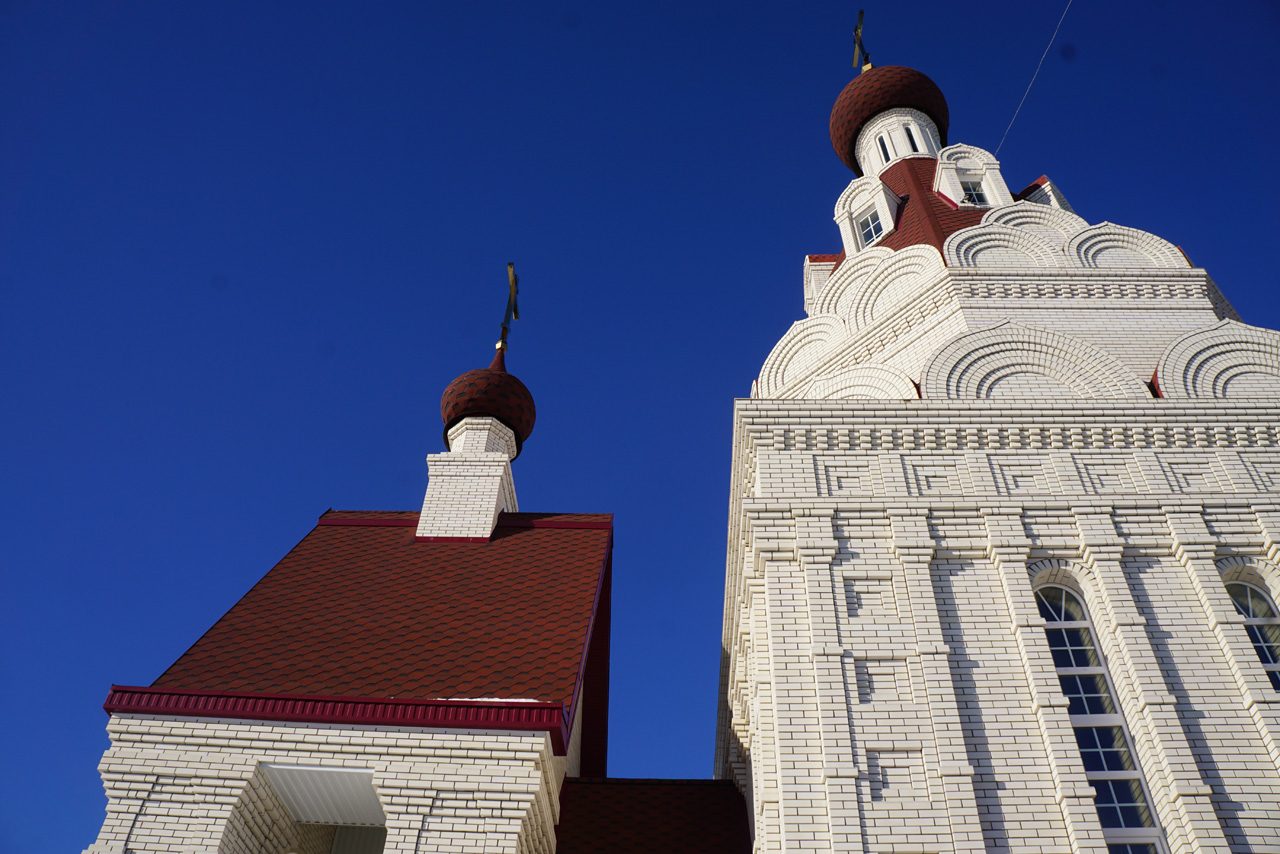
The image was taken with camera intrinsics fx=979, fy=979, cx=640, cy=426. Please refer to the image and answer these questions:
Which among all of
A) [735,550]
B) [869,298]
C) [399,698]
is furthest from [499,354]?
[399,698]

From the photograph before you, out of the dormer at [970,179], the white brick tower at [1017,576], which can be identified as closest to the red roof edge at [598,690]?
the white brick tower at [1017,576]

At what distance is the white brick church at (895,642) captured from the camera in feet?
21.5

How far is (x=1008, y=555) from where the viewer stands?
7.76 meters

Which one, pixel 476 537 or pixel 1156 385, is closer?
pixel 1156 385

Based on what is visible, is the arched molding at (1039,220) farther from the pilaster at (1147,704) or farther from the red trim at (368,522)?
the red trim at (368,522)

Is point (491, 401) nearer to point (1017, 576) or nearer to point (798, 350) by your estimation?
point (798, 350)

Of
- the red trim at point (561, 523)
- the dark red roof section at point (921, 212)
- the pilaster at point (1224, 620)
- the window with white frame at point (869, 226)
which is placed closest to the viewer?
the pilaster at point (1224, 620)

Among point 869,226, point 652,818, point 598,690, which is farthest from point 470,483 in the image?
point 869,226

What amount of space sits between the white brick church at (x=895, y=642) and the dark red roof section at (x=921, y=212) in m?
1.09

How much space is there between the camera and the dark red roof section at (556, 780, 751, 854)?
8.84 metres

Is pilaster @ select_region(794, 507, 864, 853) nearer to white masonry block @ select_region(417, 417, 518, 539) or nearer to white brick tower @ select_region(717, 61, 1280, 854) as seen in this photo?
white brick tower @ select_region(717, 61, 1280, 854)

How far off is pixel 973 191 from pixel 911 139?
292cm

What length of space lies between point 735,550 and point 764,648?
1.77 meters

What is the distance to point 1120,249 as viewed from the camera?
11.8m
